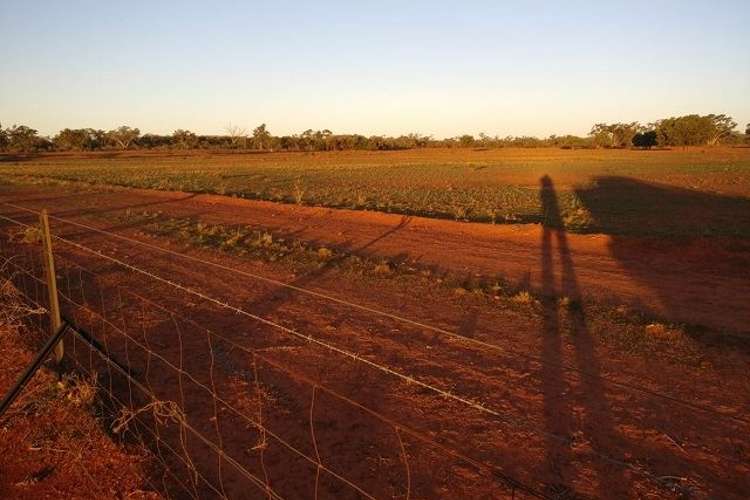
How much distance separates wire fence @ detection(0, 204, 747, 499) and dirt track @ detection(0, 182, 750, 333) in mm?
4215

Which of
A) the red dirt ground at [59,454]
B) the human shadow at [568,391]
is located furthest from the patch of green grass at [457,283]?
the red dirt ground at [59,454]

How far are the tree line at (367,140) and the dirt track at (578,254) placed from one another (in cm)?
8367

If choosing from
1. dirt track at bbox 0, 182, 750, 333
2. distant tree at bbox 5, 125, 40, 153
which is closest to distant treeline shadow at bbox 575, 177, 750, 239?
dirt track at bbox 0, 182, 750, 333

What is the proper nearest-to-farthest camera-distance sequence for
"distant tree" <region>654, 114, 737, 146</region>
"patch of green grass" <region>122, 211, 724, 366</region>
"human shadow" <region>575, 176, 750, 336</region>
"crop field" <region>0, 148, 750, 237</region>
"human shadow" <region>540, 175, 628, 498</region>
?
"human shadow" <region>540, 175, 628, 498</region> → "patch of green grass" <region>122, 211, 724, 366</region> → "human shadow" <region>575, 176, 750, 336</region> → "crop field" <region>0, 148, 750, 237</region> → "distant tree" <region>654, 114, 737, 146</region>

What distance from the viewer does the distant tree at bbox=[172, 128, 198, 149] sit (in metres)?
113

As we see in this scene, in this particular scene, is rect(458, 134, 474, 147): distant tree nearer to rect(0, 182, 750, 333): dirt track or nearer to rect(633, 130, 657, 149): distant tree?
rect(633, 130, 657, 149): distant tree

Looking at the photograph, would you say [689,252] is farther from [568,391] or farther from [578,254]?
[568,391]

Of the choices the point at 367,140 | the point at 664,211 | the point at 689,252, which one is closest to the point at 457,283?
the point at 689,252

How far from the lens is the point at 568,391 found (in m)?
6.10

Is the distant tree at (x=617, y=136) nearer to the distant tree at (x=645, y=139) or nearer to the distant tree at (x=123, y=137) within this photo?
the distant tree at (x=645, y=139)

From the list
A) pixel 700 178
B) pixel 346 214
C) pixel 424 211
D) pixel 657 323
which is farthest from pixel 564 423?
pixel 700 178

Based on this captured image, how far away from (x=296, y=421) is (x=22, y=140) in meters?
110

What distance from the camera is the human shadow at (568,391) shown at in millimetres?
4590

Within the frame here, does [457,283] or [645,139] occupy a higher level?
[645,139]
